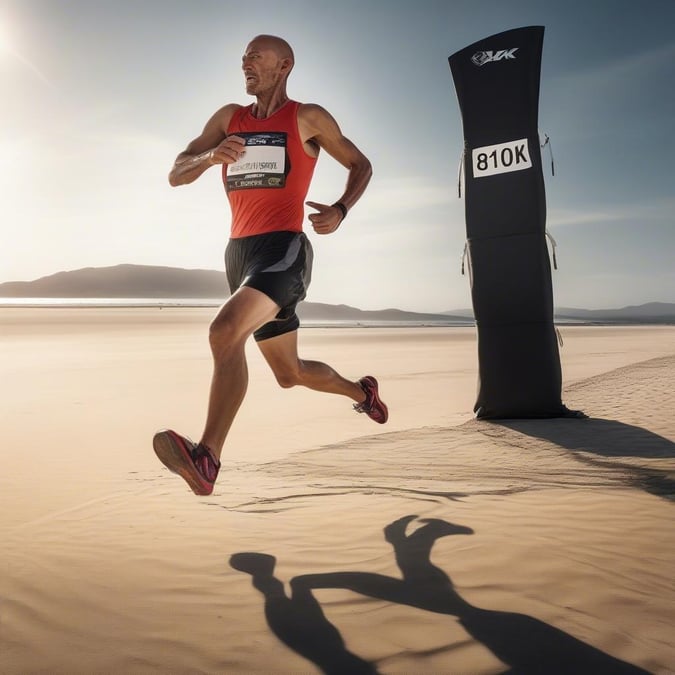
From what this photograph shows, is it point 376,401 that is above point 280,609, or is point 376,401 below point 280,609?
above

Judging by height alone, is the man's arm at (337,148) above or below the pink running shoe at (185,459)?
above

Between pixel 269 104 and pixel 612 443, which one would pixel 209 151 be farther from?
pixel 612 443

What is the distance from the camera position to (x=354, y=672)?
6.33ft

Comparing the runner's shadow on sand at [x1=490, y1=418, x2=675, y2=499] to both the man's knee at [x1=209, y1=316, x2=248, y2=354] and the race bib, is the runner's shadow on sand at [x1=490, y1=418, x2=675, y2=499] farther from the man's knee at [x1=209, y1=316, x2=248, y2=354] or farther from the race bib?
the race bib

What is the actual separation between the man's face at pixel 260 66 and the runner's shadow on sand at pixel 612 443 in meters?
3.46

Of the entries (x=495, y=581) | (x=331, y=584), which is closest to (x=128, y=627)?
(x=331, y=584)

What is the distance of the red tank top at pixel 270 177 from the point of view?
3809 millimetres

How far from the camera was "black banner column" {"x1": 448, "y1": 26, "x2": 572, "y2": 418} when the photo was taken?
21.5 feet

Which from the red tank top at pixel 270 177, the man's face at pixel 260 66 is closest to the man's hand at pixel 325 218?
the red tank top at pixel 270 177

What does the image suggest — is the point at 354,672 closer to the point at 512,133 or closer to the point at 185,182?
the point at 185,182

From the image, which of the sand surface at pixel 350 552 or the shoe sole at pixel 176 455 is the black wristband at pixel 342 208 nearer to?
the shoe sole at pixel 176 455

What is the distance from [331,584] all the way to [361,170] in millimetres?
2508

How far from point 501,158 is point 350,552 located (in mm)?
4898

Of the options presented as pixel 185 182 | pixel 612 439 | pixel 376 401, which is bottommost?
pixel 612 439
